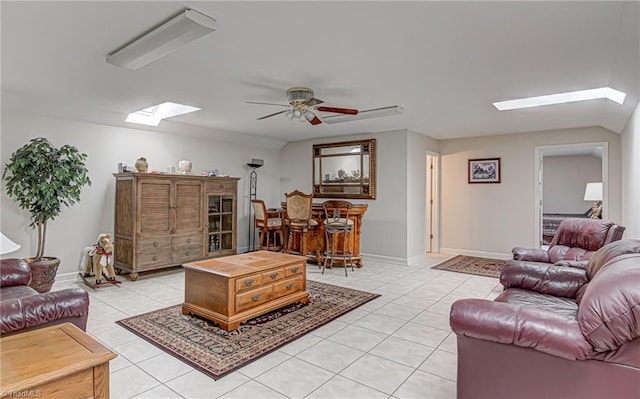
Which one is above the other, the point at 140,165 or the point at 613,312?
the point at 140,165

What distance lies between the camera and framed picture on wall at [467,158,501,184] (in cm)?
651

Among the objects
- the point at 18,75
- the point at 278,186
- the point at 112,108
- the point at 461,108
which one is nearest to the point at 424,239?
the point at 461,108

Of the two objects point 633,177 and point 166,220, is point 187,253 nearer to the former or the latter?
point 166,220

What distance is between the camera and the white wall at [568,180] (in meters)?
9.40

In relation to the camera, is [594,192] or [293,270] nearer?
[293,270]

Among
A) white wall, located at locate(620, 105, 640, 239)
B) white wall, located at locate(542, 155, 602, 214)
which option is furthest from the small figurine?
white wall, located at locate(542, 155, 602, 214)

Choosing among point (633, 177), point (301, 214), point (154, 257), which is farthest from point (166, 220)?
point (633, 177)

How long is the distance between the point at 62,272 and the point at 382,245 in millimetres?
→ 4989

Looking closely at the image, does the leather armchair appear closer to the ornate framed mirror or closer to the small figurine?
the ornate framed mirror

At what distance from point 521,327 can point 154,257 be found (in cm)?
478

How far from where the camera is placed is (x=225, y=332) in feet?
9.93

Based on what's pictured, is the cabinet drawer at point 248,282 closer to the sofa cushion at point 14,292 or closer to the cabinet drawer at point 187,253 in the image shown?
the sofa cushion at point 14,292

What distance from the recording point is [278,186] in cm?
801

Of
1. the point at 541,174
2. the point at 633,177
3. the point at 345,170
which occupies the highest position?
the point at 345,170
